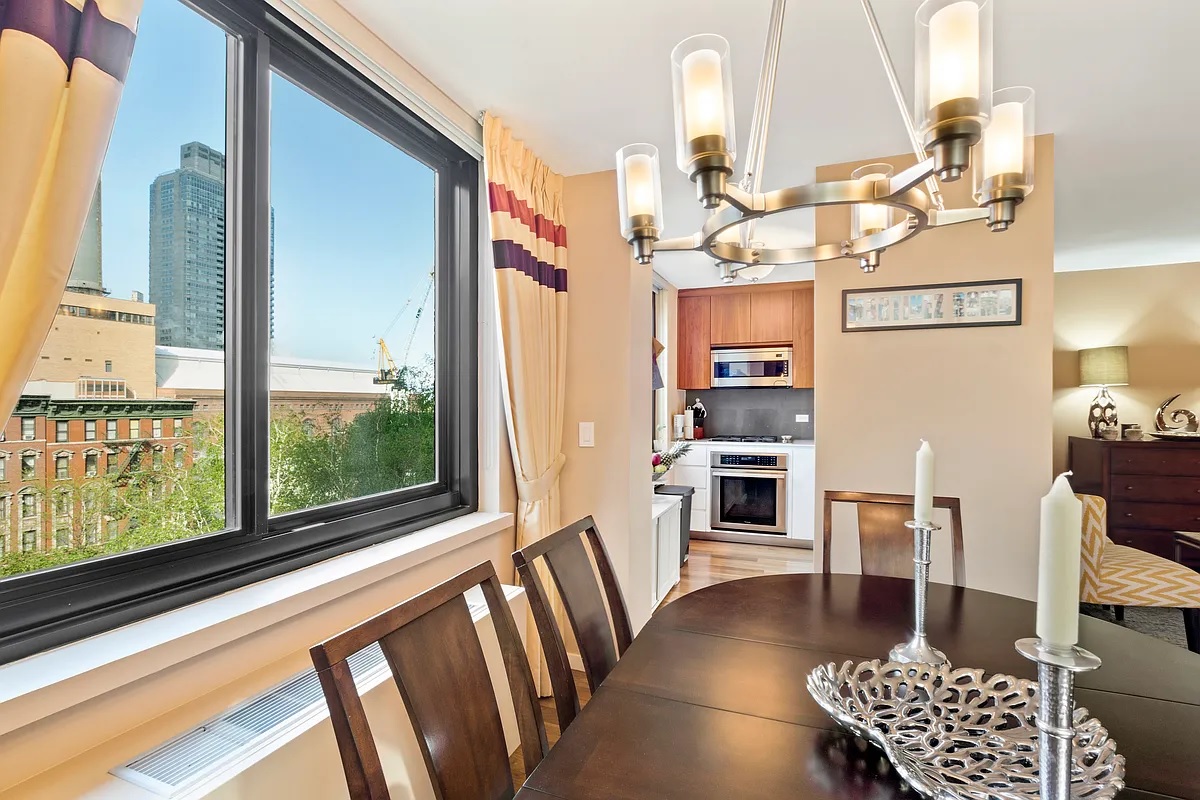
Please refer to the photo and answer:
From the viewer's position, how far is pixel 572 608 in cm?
141

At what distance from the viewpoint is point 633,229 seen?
1312mm

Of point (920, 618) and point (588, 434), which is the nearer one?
point (920, 618)

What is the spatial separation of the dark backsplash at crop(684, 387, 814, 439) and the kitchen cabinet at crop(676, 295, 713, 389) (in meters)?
0.37

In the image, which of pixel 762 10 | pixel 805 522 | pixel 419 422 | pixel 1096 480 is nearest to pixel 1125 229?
pixel 1096 480

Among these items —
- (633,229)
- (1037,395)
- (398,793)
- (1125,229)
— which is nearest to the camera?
(633,229)

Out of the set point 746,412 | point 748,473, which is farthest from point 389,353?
point 746,412

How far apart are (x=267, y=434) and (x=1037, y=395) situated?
3.00 m

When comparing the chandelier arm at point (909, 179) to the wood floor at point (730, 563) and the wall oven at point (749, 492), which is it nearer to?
the wood floor at point (730, 563)

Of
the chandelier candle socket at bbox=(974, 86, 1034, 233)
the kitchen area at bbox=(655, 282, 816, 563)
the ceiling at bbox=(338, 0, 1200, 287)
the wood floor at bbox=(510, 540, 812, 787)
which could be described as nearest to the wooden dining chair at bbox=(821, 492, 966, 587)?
the chandelier candle socket at bbox=(974, 86, 1034, 233)

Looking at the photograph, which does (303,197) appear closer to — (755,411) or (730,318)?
(730,318)

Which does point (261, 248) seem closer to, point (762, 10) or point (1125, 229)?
point (762, 10)

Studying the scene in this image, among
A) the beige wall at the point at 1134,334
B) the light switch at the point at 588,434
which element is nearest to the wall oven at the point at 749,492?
the beige wall at the point at 1134,334

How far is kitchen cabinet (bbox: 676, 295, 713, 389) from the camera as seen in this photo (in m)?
5.82

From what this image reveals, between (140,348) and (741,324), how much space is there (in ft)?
16.7
